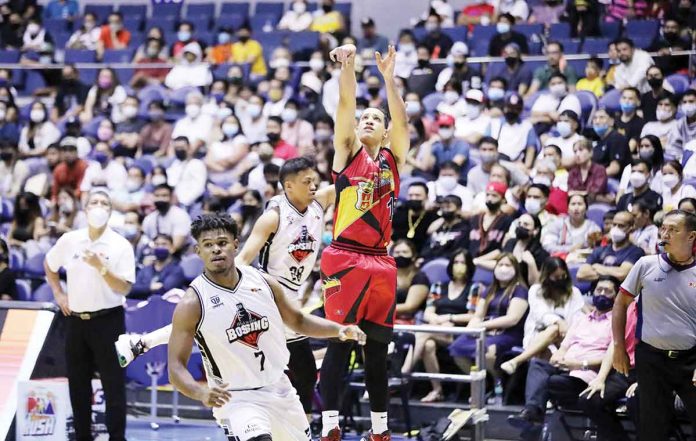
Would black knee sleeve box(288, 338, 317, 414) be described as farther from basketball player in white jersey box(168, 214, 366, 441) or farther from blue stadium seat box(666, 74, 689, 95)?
blue stadium seat box(666, 74, 689, 95)

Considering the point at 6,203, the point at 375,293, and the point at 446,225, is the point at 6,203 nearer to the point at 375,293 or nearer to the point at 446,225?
the point at 446,225

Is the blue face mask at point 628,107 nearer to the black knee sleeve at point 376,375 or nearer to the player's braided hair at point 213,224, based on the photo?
the black knee sleeve at point 376,375

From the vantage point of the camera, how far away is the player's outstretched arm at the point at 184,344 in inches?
227

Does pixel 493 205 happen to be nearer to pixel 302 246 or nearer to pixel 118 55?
pixel 302 246

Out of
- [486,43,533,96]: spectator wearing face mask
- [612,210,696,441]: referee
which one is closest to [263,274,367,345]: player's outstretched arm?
[612,210,696,441]: referee

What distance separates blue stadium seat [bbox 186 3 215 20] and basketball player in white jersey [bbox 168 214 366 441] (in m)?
14.3

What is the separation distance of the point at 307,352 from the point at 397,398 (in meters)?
2.73

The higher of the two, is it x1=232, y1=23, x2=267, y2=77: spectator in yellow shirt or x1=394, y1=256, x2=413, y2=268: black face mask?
x1=232, y1=23, x2=267, y2=77: spectator in yellow shirt

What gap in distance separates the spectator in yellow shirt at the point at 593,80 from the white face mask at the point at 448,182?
266cm

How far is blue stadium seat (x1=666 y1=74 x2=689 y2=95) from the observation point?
45.0 ft

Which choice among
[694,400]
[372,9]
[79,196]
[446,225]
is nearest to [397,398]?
[446,225]

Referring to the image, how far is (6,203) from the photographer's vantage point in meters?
15.3

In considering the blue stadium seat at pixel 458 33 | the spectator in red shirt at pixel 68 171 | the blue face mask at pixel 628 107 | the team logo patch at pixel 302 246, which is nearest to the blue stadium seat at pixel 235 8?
the blue stadium seat at pixel 458 33

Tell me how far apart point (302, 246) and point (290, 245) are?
87 mm
